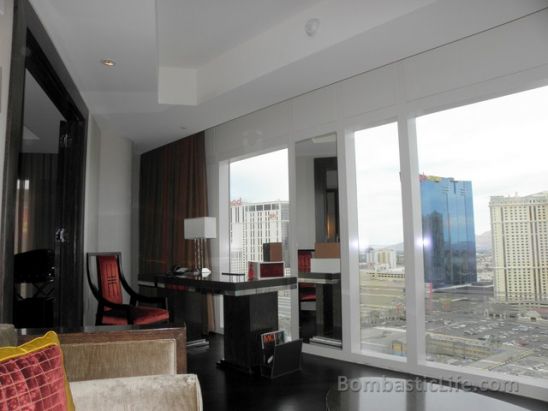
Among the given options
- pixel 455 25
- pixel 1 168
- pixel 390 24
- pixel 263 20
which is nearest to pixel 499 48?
pixel 455 25

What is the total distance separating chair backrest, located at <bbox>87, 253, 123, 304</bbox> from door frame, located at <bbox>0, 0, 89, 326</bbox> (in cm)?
19

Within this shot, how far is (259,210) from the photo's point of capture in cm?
525

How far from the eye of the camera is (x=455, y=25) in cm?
301

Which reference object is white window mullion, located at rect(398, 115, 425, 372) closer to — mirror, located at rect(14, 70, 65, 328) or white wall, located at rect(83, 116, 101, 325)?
mirror, located at rect(14, 70, 65, 328)

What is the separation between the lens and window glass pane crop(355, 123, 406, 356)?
12.5 ft

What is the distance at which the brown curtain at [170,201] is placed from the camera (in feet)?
18.7

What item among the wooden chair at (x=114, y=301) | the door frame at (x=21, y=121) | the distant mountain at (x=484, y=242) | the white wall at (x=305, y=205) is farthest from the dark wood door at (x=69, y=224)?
the distant mountain at (x=484, y=242)

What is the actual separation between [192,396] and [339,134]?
10.4 ft

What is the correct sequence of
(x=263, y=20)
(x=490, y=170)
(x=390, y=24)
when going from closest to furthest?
(x=390, y=24) → (x=490, y=170) → (x=263, y=20)

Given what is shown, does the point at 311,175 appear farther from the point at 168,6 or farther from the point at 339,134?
the point at 168,6

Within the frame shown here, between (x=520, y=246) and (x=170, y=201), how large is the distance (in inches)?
176

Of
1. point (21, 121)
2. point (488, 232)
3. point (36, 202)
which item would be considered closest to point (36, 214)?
point (36, 202)

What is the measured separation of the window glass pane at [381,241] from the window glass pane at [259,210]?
984mm

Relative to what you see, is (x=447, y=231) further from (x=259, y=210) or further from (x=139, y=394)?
(x=139, y=394)
